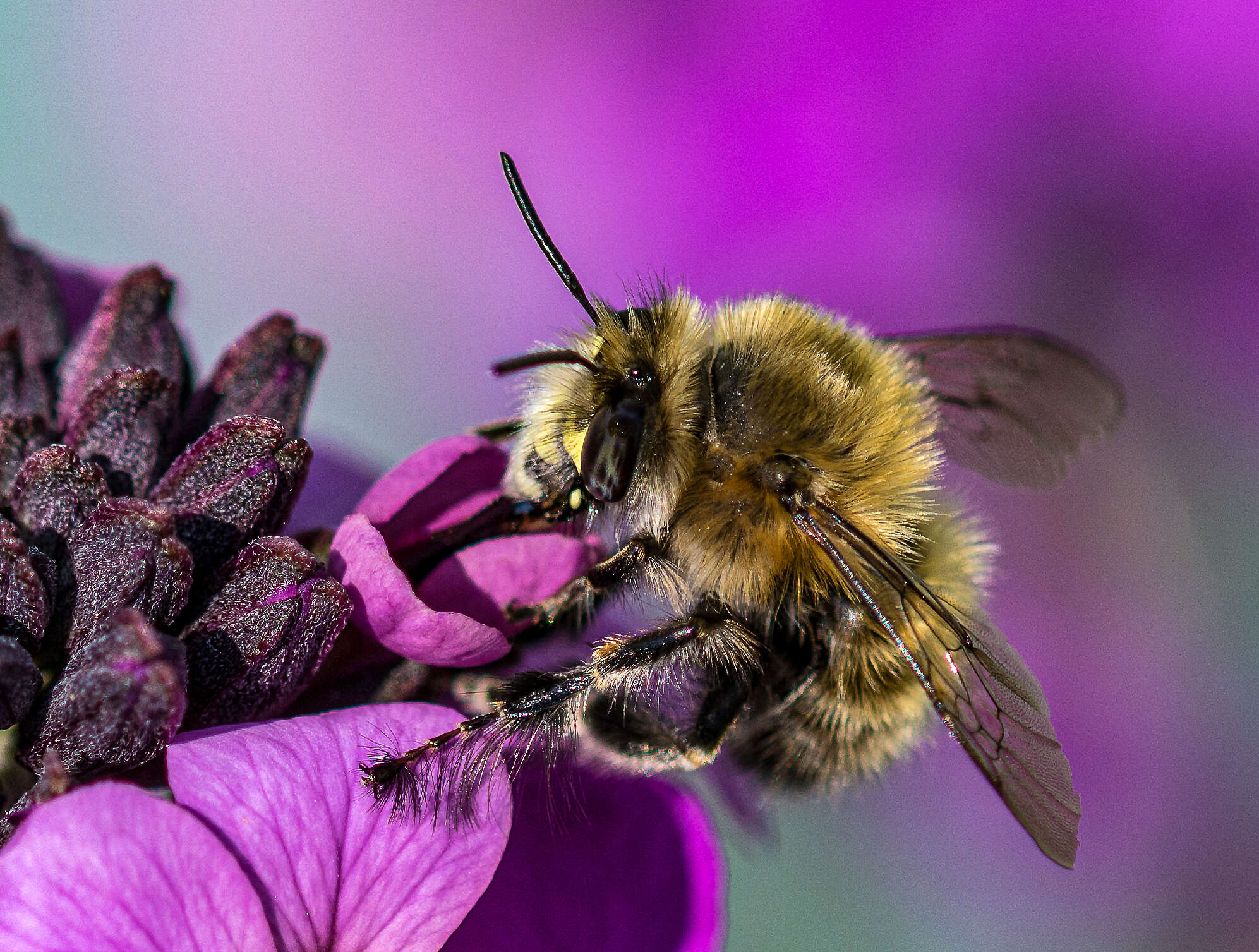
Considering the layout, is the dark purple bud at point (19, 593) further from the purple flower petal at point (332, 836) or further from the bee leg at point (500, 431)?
the bee leg at point (500, 431)

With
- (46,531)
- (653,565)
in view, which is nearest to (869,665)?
(653,565)

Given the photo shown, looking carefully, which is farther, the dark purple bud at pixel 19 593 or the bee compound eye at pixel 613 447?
the bee compound eye at pixel 613 447

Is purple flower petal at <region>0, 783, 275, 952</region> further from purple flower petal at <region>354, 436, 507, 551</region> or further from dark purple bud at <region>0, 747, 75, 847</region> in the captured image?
purple flower petal at <region>354, 436, 507, 551</region>

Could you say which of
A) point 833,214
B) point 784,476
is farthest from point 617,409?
point 833,214

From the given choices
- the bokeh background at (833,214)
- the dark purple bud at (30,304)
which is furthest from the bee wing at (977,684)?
the bokeh background at (833,214)

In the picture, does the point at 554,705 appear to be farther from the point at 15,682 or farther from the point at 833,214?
the point at 833,214

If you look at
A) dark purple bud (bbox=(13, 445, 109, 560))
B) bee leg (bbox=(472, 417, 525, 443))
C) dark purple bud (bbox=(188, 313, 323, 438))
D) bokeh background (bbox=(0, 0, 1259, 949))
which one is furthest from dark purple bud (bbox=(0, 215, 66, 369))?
bokeh background (bbox=(0, 0, 1259, 949))
